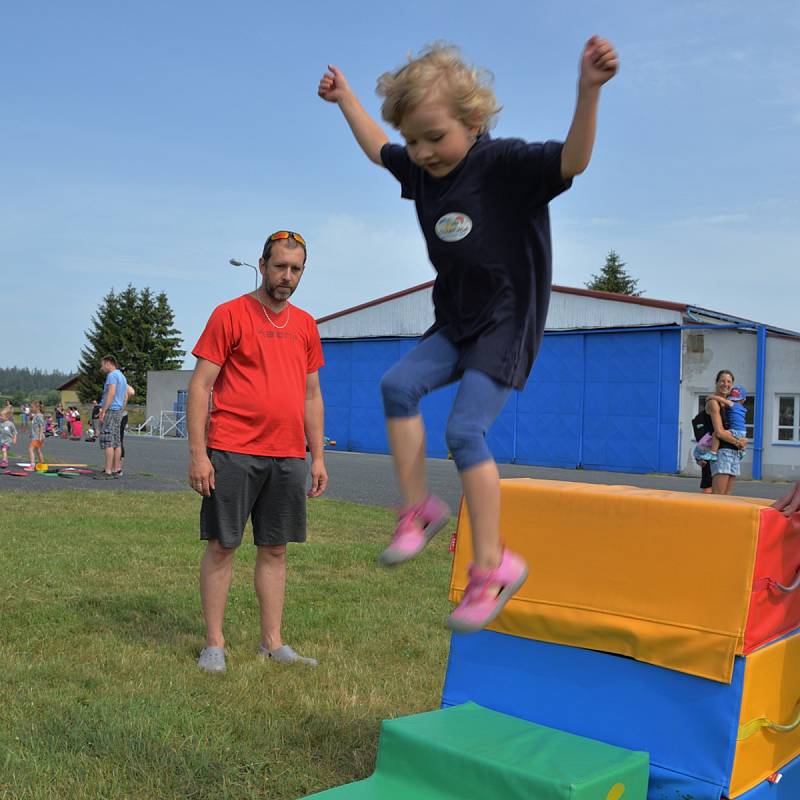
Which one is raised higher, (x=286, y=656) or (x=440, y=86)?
(x=440, y=86)

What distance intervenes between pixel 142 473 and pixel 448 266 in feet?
52.7

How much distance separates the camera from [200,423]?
532 centimetres

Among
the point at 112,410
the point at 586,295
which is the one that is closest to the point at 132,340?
the point at 586,295

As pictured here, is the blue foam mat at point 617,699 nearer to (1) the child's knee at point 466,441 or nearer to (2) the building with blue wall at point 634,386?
(1) the child's knee at point 466,441

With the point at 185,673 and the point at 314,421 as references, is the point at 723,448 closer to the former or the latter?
the point at 314,421

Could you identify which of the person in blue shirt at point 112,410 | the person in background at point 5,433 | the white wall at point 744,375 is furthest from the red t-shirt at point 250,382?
the white wall at point 744,375

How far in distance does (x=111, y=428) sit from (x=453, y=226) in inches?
537

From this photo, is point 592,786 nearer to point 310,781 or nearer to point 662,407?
point 310,781

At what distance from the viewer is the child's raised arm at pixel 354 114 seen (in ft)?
11.8

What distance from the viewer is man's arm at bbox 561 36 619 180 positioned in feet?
8.73

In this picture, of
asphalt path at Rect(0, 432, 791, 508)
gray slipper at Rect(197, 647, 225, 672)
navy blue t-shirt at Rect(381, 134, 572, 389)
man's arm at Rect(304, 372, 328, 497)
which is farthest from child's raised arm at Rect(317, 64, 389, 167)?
asphalt path at Rect(0, 432, 791, 508)

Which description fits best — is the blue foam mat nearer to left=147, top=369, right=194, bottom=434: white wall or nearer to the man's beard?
the man's beard

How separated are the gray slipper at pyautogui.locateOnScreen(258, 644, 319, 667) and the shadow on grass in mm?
612

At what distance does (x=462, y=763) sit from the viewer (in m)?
3.21
